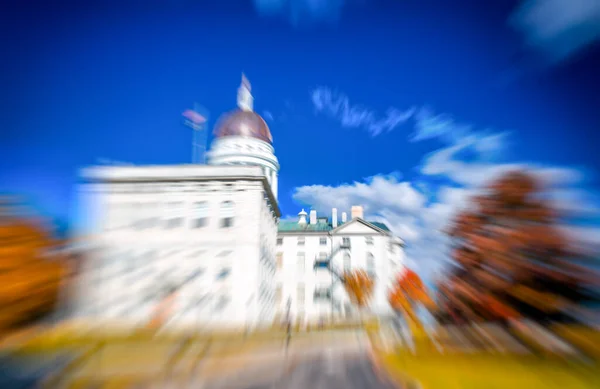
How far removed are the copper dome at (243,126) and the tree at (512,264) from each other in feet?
66.4

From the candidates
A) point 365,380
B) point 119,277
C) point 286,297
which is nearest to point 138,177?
point 119,277

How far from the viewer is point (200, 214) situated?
10828 mm

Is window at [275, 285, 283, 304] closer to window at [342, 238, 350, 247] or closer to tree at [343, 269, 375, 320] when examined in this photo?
tree at [343, 269, 375, 320]

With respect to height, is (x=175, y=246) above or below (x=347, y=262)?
above

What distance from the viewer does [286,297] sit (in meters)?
28.5

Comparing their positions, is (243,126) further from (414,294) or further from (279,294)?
(414,294)

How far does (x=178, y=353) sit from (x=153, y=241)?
4.57 metres

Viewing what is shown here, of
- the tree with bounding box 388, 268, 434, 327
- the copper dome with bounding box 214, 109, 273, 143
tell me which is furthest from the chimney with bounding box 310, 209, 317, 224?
the tree with bounding box 388, 268, 434, 327

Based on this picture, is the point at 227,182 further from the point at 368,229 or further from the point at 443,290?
the point at 368,229

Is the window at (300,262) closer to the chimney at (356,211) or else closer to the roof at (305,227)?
the roof at (305,227)

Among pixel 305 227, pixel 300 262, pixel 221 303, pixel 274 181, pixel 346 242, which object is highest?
pixel 274 181

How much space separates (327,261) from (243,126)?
17582 mm

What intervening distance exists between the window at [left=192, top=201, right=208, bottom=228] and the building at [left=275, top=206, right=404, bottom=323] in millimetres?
19007

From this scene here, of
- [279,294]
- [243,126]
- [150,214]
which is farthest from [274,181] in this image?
[150,214]
